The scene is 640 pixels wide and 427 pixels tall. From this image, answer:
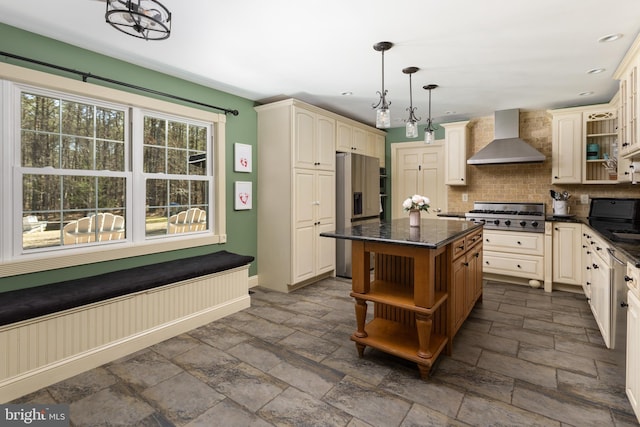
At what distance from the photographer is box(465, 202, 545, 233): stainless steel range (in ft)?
13.9

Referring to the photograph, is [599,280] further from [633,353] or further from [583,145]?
[583,145]

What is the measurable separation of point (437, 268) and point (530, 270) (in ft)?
8.28

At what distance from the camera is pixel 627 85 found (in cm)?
288

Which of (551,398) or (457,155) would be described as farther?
(457,155)

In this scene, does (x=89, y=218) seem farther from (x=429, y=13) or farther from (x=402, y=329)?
(x=429, y=13)

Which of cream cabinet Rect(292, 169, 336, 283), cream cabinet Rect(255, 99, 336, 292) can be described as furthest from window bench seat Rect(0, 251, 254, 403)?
cream cabinet Rect(292, 169, 336, 283)

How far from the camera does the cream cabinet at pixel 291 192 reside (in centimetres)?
404

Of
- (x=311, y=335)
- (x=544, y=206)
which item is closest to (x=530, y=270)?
(x=544, y=206)

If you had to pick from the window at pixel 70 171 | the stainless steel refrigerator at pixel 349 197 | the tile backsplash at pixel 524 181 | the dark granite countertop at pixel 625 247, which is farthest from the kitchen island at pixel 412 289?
the tile backsplash at pixel 524 181

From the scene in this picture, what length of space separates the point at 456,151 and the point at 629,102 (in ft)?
7.54

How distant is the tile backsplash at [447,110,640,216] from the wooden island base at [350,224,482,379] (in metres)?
2.53

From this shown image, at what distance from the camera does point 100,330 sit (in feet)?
8.04

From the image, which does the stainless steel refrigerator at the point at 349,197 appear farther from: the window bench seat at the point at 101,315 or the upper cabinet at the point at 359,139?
the window bench seat at the point at 101,315

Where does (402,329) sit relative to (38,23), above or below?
below
